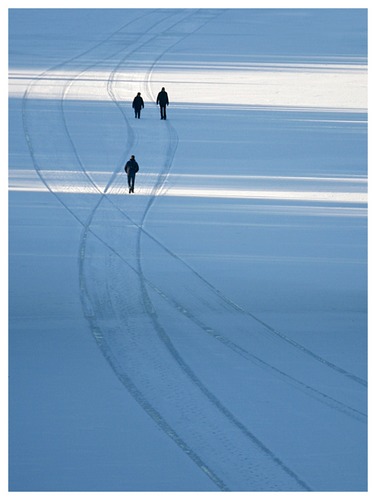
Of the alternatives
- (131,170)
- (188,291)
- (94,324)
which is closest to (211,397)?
(94,324)

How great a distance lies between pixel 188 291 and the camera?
16609mm

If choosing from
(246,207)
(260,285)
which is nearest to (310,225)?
(246,207)

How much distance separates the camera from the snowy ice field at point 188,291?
35.6ft

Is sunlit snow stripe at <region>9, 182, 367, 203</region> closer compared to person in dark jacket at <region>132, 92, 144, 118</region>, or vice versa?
sunlit snow stripe at <region>9, 182, 367, 203</region>

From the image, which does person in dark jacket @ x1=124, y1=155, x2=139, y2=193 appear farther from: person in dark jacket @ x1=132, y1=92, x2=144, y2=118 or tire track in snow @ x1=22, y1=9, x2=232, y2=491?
person in dark jacket @ x1=132, y1=92, x2=144, y2=118

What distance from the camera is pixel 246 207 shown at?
22719 mm

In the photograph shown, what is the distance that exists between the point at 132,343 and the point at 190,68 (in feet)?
107

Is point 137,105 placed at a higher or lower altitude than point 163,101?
lower

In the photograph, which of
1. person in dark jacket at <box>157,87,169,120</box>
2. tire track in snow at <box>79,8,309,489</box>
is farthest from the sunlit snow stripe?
person in dark jacket at <box>157,87,169,120</box>

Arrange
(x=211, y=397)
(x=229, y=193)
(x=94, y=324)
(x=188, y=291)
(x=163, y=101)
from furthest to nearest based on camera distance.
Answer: (x=163, y=101), (x=229, y=193), (x=188, y=291), (x=94, y=324), (x=211, y=397)

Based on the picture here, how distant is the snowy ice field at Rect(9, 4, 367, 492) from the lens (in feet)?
35.6

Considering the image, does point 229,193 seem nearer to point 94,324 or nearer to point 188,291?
point 188,291

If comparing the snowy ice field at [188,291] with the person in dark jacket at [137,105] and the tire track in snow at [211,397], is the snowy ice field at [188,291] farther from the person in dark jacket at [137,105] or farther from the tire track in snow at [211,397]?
the person in dark jacket at [137,105]

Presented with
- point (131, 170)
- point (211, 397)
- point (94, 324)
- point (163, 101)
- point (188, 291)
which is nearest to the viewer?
point (211, 397)
